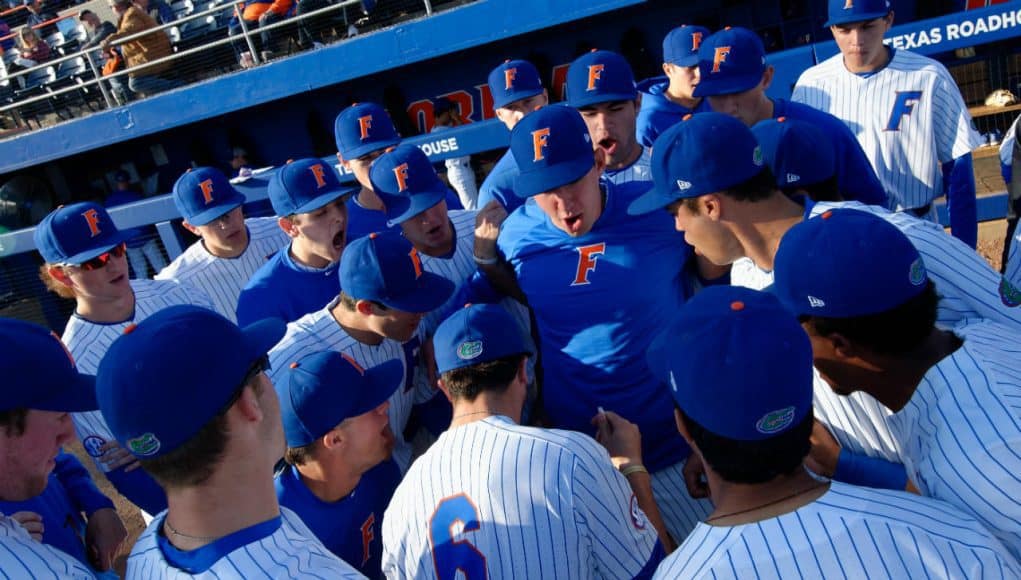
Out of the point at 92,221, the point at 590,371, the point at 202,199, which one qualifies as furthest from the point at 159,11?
the point at 590,371

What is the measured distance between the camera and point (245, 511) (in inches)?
58.7

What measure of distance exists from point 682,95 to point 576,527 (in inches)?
125

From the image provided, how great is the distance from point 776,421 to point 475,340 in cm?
97

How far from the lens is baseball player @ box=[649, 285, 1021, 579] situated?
1161mm

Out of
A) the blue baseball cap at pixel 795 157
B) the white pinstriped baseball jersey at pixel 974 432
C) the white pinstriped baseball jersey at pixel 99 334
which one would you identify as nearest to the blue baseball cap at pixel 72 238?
the white pinstriped baseball jersey at pixel 99 334

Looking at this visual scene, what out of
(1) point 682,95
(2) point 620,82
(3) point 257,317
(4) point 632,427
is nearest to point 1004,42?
(1) point 682,95

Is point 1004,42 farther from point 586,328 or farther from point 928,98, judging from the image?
point 586,328

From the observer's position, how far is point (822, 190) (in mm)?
2666

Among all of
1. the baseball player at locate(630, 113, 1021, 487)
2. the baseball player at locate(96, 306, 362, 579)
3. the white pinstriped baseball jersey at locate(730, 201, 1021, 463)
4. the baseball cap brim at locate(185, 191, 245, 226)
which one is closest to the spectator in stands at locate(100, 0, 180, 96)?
the baseball cap brim at locate(185, 191, 245, 226)

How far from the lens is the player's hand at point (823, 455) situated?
72.7 inches

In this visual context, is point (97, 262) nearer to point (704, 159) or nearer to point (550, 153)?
point (550, 153)

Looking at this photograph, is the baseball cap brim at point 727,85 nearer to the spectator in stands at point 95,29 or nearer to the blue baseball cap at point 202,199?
the blue baseball cap at point 202,199

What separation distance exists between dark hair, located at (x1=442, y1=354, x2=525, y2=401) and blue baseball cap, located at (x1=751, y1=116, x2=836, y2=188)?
1.19m

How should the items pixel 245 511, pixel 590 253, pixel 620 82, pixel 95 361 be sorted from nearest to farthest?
pixel 245 511 < pixel 590 253 < pixel 95 361 < pixel 620 82
